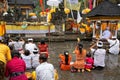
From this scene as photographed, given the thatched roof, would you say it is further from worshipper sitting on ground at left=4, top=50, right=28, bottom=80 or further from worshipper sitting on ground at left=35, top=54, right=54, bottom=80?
worshipper sitting on ground at left=35, top=54, right=54, bottom=80

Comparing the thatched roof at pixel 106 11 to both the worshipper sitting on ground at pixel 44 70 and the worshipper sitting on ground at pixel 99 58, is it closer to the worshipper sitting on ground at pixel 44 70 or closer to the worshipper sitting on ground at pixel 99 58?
the worshipper sitting on ground at pixel 99 58

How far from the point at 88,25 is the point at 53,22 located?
9.51ft

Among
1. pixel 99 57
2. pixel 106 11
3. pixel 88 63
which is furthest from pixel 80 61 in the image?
pixel 106 11

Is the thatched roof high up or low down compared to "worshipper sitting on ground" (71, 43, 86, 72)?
up

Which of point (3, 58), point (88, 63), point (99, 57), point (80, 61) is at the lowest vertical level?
point (88, 63)

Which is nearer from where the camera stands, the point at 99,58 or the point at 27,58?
the point at 27,58

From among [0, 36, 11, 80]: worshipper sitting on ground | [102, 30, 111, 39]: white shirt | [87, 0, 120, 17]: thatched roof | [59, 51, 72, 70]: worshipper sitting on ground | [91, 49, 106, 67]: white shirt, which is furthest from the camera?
[87, 0, 120, 17]: thatched roof

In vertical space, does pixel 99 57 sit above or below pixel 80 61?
above

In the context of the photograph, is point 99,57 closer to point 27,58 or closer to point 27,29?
point 27,58

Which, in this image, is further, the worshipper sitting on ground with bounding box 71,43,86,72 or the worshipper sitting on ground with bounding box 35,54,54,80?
the worshipper sitting on ground with bounding box 71,43,86,72

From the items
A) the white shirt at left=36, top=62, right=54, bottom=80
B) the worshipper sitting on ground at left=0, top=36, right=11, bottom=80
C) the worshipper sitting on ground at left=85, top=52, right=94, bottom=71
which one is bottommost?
the worshipper sitting on ground at left=85, top=52, right=94, bottom=71

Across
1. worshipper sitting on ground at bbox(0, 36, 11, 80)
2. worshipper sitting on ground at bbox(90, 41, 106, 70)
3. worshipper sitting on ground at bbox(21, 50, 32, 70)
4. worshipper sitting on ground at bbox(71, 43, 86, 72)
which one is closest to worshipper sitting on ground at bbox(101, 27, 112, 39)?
worshipper sitting on ground at bbox(90, 41, 106, 70)

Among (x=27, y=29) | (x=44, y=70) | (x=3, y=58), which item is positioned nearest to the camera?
(x=44, y=70)

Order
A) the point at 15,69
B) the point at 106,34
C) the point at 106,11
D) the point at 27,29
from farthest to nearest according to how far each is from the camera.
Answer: the point at 27,29
the point at 106,11
the point at 106,34
the point at 15,69
